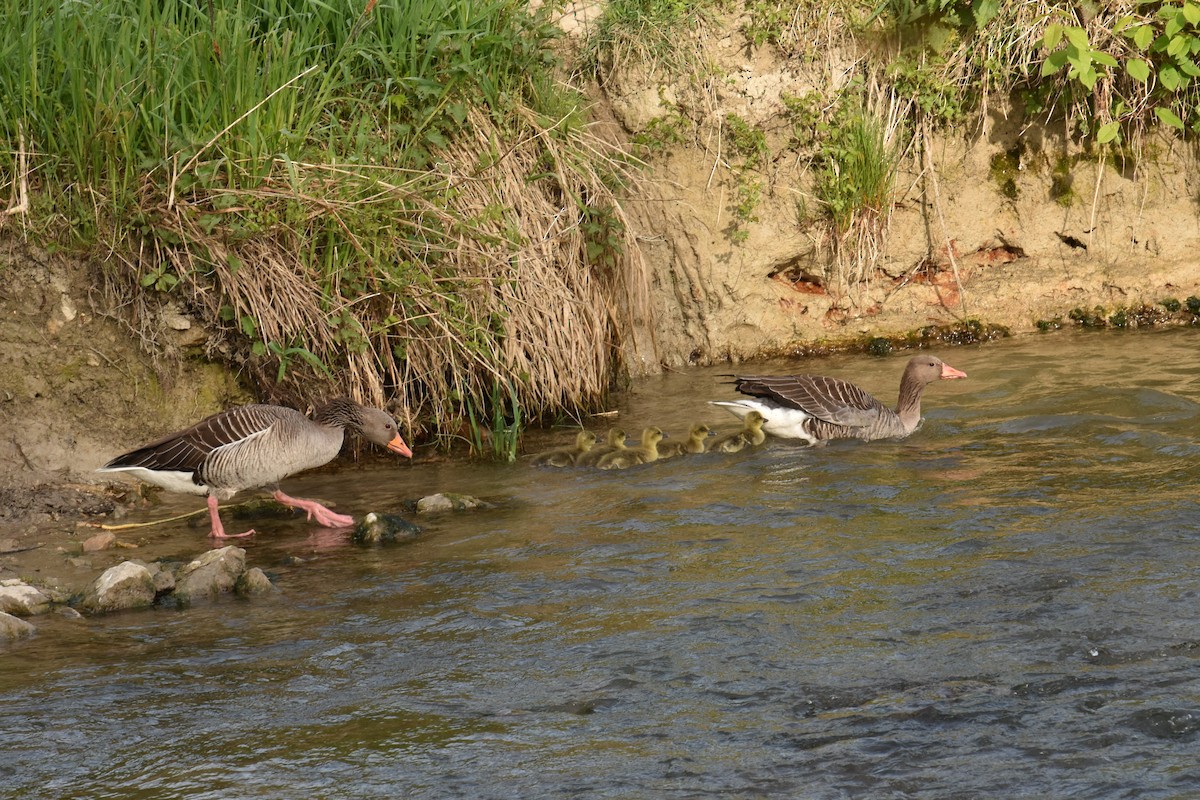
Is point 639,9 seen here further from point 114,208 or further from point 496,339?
point 114,208

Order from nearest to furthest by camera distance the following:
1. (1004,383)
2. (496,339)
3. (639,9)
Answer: (496,339)
(1004,383)
(639,9)

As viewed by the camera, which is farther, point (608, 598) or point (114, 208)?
point (114, 208)

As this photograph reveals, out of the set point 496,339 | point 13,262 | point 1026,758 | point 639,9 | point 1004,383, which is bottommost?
point 1026,758

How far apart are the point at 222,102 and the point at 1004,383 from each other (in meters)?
5.81

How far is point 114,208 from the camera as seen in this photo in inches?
305

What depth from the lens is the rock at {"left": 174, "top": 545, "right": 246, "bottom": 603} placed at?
20.2ft

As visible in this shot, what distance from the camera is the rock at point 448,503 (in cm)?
746

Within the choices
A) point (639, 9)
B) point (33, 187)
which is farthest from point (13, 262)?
point (639, 9)

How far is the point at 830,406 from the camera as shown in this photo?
28.8 ft

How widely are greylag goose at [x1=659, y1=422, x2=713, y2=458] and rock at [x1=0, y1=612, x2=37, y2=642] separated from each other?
4.05 m

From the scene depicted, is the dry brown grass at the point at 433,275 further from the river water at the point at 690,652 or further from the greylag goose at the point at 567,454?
the river water at the point at 690,652

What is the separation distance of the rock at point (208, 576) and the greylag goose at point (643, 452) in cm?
262

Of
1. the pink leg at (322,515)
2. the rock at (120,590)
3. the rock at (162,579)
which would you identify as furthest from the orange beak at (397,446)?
the rock at (120,590)

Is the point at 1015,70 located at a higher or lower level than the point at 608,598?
higher
